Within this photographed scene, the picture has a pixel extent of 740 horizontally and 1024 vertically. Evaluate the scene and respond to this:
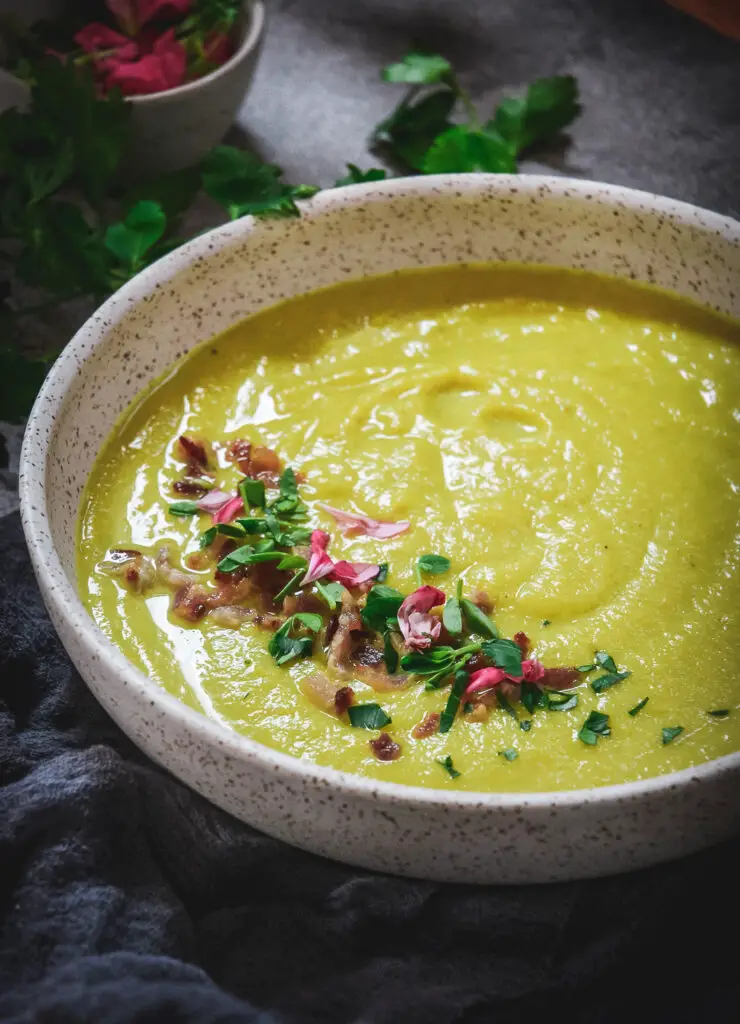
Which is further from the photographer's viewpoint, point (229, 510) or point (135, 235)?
point (135, 235)

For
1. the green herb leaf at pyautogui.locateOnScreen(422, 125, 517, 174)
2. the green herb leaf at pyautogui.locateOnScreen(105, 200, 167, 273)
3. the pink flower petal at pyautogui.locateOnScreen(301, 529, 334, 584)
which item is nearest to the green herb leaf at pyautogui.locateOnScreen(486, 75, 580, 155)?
the green herb leaf at pyautogui.locateOnScreen(422, 125, 517, 174)

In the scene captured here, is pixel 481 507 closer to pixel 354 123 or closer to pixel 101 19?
pixel 354 123

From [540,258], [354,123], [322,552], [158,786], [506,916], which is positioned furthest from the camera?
[354,123]

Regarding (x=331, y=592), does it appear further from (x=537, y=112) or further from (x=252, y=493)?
(x=537, y=112)

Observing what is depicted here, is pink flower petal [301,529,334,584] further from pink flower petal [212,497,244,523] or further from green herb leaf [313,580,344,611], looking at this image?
pink flower petal [212,497,244,523]

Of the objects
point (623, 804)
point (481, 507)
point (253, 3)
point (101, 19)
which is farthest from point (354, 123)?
point (623, 804)

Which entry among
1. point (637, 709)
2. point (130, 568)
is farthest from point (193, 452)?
point (637, 709)
